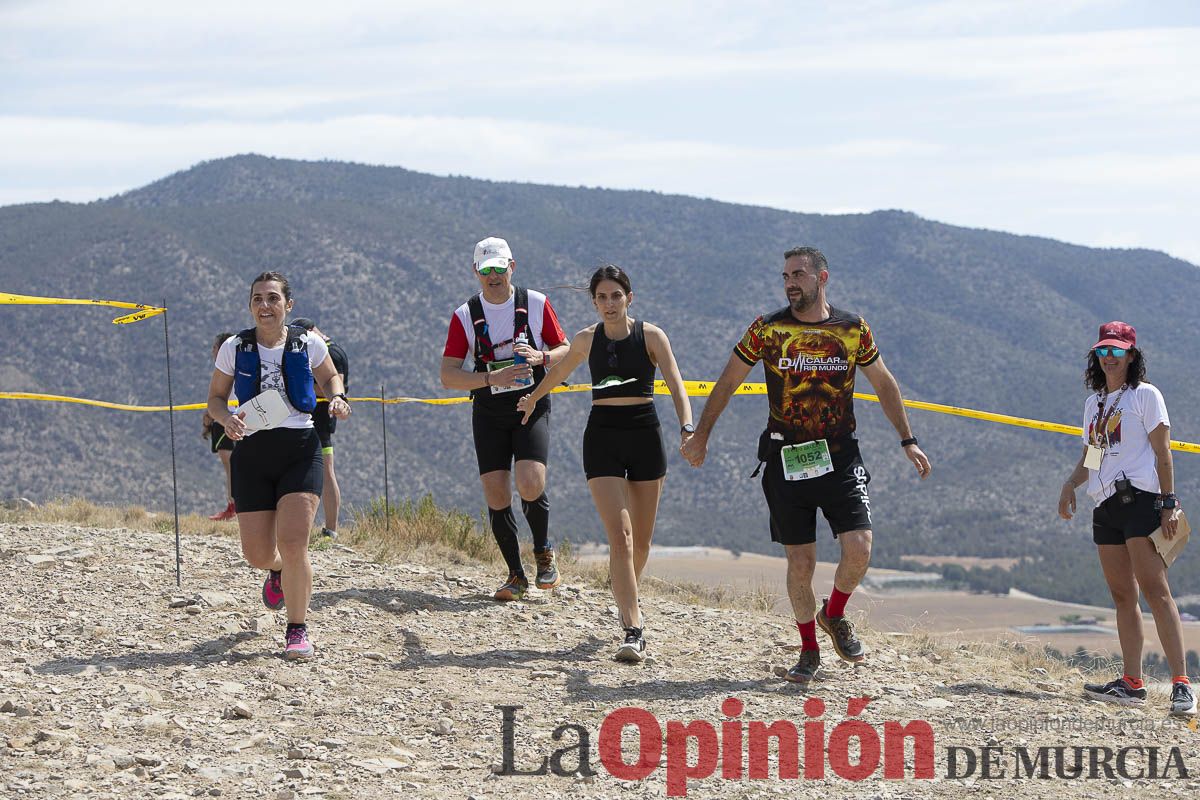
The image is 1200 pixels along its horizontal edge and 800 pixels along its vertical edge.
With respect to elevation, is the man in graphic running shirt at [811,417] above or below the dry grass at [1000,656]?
above

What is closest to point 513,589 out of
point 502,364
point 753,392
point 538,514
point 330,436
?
point 538,514

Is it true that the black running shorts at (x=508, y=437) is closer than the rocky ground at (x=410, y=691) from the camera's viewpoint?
No

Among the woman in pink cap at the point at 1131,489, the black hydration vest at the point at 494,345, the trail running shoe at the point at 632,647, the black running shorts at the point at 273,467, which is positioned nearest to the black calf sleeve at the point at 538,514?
the black hydration vest at the point at 494,345

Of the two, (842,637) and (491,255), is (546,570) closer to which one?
(491,255)

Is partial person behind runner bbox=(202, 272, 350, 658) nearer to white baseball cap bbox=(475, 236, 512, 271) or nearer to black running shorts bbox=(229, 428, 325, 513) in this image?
black running shorts bbox=(229, 428, 325, 513)

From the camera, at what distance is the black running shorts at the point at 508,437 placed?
8.32 meters

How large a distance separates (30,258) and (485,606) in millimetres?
68439

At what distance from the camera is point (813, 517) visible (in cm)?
713

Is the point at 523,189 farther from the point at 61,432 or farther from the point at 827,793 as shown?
the point at 827,793

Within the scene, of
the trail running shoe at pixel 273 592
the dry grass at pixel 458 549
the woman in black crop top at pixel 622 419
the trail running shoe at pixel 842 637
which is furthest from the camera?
the dry grass at pixel 458 549

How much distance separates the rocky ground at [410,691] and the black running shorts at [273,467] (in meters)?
0.81

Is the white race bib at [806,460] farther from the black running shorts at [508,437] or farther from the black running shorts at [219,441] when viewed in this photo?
the black running shorts at [219,441]

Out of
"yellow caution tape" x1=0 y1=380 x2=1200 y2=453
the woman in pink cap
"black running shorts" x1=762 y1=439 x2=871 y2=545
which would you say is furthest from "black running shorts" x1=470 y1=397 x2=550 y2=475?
the woman in pink cap

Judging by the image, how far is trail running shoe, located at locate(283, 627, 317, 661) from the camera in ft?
23.5
